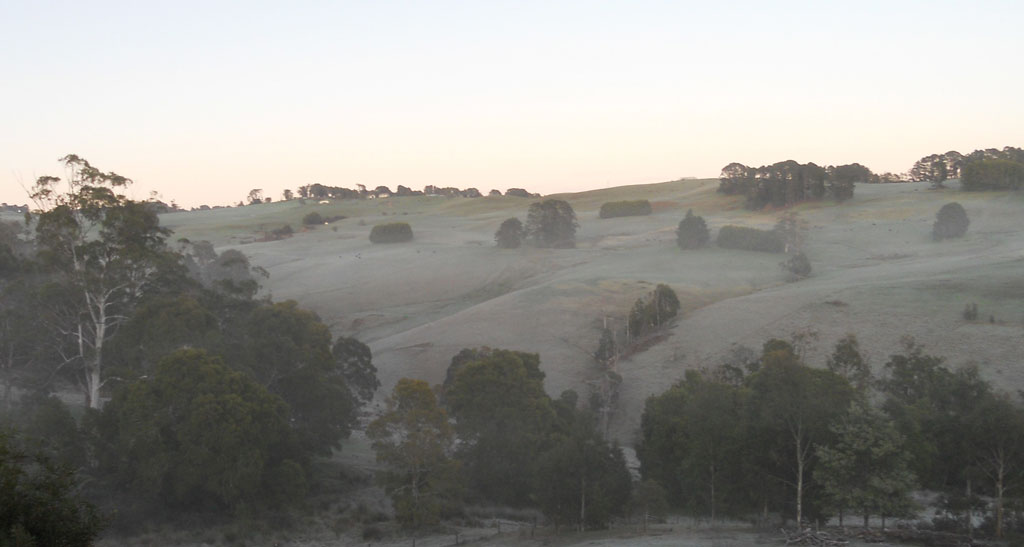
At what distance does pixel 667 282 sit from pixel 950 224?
3451 cm

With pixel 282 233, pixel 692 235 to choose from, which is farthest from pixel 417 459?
pixel 282 233

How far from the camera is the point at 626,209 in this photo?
431ft

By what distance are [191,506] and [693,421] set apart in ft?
61.9

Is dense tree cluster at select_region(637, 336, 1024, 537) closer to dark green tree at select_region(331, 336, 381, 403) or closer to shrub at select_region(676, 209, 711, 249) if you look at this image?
dark green tree at select_region(331, 336, 381, 403)

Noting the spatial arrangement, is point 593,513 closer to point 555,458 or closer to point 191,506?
point 555,458

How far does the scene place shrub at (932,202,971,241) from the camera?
298 feet

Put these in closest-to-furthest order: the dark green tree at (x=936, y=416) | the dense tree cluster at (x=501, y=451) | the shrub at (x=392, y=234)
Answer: the dark green tree at (x=936, y=416) → the dense tree cluster at (x=501, y=451) → the shrub at (x=392, y=234)

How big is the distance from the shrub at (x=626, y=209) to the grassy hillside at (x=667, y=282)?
2.46m

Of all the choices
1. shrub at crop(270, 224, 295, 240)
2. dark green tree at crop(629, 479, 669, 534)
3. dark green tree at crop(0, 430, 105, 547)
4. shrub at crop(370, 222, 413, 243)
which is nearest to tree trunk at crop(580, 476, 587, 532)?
dark green tree at crop(629, 479, 669, 534)

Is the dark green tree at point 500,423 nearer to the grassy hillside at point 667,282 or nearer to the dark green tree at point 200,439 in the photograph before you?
the dark green tree at point 200,439

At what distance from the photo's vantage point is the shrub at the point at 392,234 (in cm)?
12075

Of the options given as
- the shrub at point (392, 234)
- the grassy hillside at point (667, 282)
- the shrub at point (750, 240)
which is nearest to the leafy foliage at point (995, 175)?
the grassy hillside at point (667, 282)

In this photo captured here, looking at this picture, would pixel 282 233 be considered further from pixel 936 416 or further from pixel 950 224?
pixel 936 416

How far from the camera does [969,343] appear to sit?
1982 inches
